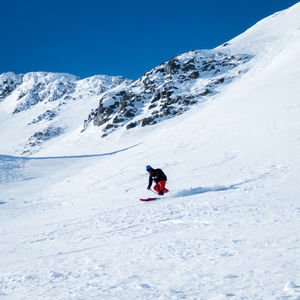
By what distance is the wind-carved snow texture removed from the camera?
58875 millimetres

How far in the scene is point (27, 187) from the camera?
19.0 metres

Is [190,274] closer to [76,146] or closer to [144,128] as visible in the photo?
[144,128]

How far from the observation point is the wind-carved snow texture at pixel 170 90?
193 ft

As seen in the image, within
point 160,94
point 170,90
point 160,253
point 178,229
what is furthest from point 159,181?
point 170,90

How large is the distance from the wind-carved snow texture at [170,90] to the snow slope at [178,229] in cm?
4110

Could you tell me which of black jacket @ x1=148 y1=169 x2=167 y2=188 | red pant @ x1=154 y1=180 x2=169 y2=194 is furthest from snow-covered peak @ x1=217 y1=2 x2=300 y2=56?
red pant @ x1=154 y1=180 x2=169 y2=194

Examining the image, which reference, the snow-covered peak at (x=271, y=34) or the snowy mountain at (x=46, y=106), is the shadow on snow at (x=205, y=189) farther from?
the snowy mountain at (x=46, y=106)

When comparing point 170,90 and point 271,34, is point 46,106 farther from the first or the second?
point 271,34

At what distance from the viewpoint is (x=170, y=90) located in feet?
216

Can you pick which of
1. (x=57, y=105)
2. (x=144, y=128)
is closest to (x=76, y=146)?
(x=144, y=128)

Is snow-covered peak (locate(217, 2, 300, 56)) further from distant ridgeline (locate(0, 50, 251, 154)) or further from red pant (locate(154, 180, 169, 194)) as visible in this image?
red pant (locate(154, 180, 169, 194))

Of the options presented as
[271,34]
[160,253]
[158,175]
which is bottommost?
[160,253]

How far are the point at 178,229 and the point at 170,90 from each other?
61.9m

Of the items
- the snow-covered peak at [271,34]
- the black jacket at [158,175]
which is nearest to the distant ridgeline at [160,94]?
the snow-covered peak at [271,34]
